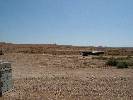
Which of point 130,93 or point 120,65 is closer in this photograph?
point 130,93

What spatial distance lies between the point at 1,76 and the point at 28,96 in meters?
1.63

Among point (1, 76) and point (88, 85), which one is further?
point (88, 85)

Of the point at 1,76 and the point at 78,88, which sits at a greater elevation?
the point at 1,76

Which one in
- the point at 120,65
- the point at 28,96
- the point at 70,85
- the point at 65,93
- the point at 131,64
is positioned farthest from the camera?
the point at 131,64

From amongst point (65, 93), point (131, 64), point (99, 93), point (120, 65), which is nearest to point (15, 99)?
point (65, 93)

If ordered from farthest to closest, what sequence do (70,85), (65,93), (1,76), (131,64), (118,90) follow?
(131,64) < (70,85) < (118,90) < (65,93) < (1,76)

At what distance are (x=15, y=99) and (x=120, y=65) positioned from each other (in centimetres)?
1969

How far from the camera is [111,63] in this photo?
3469cm

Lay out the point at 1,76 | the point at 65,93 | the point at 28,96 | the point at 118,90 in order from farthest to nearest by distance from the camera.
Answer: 1. the point at 118,90
2. the point at 65,93
3. the point at 28,96
4. the point at 1,76

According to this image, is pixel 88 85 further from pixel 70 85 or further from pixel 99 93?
pixel 99 93

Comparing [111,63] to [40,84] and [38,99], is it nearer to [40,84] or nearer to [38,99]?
[40,84]

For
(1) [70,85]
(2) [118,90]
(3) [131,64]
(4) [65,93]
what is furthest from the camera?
(3) [131,64]

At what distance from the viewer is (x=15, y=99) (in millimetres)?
12742

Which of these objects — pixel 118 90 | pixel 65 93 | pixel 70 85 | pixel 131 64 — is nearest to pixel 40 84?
pixel 70 85
